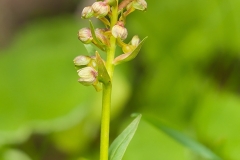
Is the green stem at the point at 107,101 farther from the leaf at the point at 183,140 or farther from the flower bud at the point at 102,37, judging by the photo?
the leaf at the point at 183,140

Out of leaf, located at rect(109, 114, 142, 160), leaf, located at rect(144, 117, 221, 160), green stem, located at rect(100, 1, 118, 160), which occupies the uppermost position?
green stem, located at rect(100, 1, 118, 160)

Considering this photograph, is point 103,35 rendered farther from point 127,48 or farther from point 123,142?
point 123,142

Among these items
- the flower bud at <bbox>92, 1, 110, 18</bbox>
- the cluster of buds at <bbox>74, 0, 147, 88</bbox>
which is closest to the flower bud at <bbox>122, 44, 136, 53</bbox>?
the cluster of buds at <bbox>74, 0, 147, 88</bbox>

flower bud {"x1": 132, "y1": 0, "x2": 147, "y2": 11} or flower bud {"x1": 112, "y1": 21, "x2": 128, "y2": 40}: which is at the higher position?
flower bud {"x1": 132, "y1": 0, "x2": 147, "y2": 11}

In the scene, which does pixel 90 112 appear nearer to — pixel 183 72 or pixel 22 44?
pixel 183 72

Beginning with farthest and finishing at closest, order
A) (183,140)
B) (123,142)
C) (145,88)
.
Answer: (145,88), (183,140), (123,142)

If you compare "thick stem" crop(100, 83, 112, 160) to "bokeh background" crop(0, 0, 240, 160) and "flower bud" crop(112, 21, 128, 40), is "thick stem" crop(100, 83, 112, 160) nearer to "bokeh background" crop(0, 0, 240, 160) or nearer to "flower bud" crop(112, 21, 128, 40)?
"flower bud" crop(112, 21, 128, 40)

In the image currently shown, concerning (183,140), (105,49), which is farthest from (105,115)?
(183,140)
